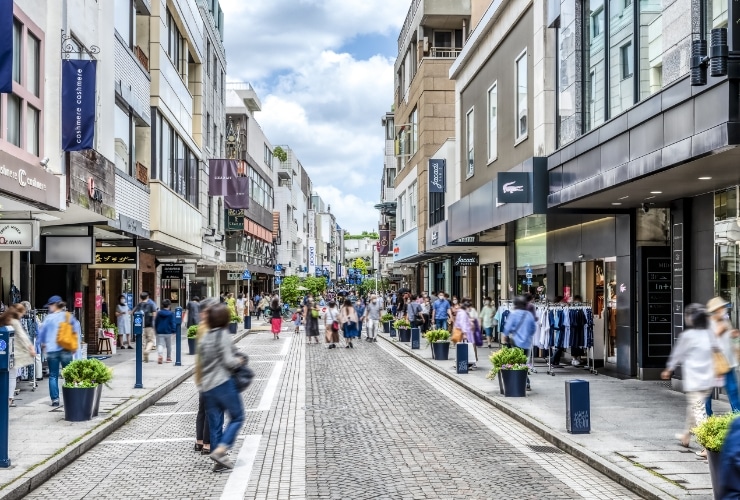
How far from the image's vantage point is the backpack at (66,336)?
1433 cm

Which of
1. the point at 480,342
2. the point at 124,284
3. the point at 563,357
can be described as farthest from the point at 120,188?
the point at 563,357

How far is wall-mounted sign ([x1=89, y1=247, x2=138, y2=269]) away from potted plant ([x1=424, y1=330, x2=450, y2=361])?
336 inches

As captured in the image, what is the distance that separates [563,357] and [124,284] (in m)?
16.0

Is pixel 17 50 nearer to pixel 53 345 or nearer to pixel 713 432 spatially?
pixel 53 345

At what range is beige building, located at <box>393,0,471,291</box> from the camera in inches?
1774

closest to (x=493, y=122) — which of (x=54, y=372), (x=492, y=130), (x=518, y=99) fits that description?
(x=492, y=130)

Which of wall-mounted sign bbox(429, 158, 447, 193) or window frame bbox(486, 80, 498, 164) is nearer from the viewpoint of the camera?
window frame bbox(486, 80, 498, 164)

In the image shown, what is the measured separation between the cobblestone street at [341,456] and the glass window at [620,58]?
616cm

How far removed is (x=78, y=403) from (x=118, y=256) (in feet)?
41.6

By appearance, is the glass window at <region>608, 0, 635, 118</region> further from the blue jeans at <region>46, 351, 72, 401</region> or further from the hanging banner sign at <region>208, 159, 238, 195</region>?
the hanging banner sign at <region>208, 159, 238, 195</region>

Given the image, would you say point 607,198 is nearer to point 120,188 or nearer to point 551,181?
point 551,181

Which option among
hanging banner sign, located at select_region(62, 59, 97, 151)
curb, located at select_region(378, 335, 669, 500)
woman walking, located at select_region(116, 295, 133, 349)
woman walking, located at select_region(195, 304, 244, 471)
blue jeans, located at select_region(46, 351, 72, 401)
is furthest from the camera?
woman walking, located at select_region(116, 295, 133, 349)

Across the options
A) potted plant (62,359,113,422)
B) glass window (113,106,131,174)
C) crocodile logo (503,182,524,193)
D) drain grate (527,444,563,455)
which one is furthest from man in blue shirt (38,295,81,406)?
glass window (113,106,131,174)

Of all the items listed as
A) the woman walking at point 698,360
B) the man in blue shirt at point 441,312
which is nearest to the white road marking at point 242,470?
the woman walking at point 698,360
